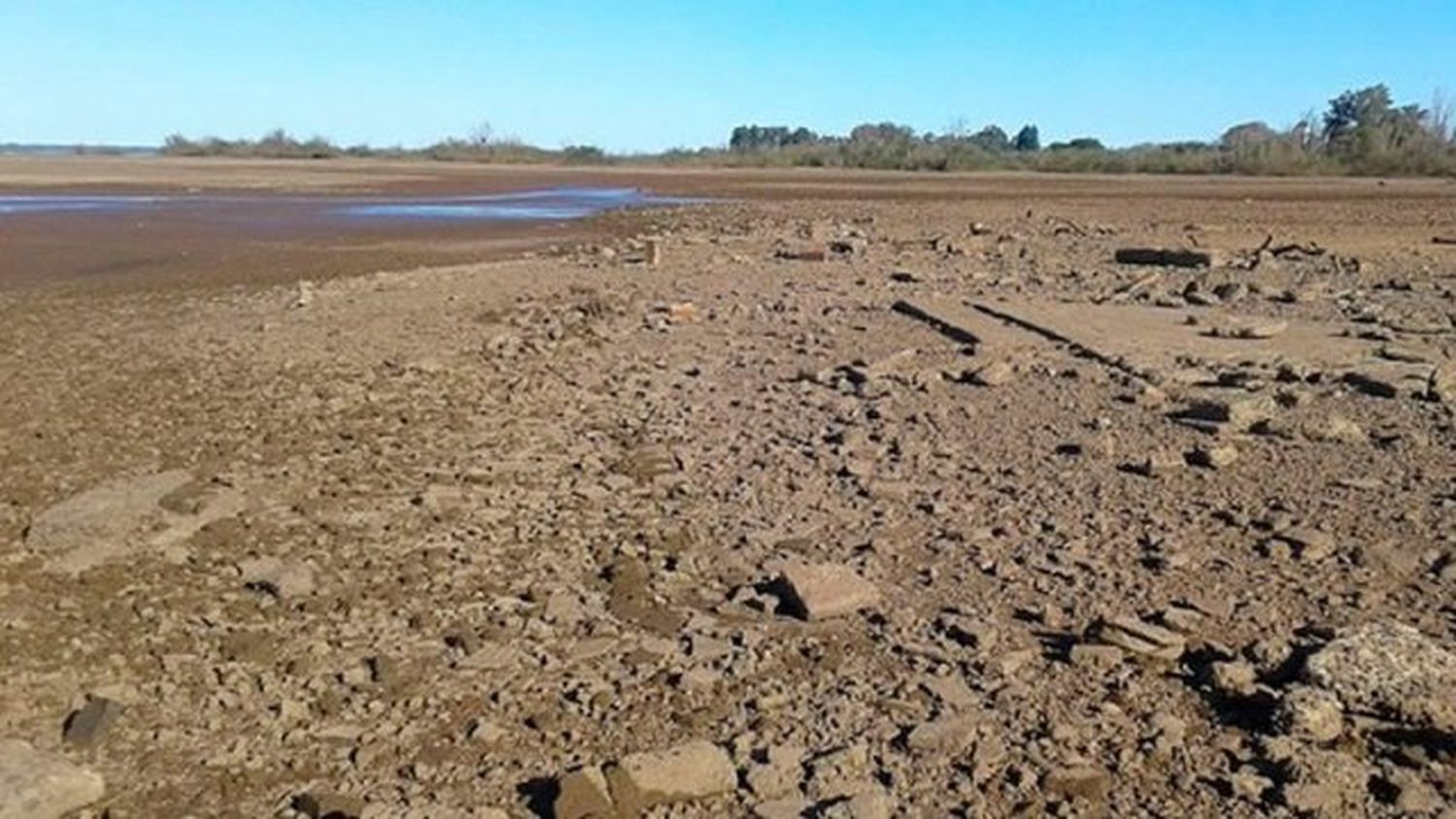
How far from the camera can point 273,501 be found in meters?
6.38

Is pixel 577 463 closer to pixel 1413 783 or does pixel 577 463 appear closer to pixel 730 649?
pixel 730 649

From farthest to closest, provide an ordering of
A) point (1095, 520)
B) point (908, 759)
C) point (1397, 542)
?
point (1095, 520), point (1397, 542), point (908, 759)

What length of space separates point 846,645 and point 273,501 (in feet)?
10.0

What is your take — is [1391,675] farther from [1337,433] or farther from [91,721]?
[91,721]

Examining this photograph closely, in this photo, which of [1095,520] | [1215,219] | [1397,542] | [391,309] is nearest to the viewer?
[1397,542]

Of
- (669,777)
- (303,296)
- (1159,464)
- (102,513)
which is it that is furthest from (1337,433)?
(303,296)

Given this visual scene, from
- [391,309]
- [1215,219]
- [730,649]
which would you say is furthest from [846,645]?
[1215,219]

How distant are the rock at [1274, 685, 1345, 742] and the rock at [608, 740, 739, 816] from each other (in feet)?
4.91

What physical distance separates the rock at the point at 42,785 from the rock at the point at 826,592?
2.24 m

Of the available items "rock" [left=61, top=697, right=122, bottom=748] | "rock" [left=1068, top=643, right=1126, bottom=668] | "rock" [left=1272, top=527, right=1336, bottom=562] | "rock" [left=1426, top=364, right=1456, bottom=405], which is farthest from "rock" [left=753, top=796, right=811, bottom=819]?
"rock" [left=1426, top=364, right=1456, bottom=405]

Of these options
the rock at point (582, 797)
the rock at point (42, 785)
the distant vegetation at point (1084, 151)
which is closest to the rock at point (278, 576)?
the rock at point (42, 785)

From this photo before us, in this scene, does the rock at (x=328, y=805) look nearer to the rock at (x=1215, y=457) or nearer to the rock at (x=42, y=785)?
the rock at (x=42, y=785)

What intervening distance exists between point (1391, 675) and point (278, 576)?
3791 mm

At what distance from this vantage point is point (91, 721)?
13.4 ft
